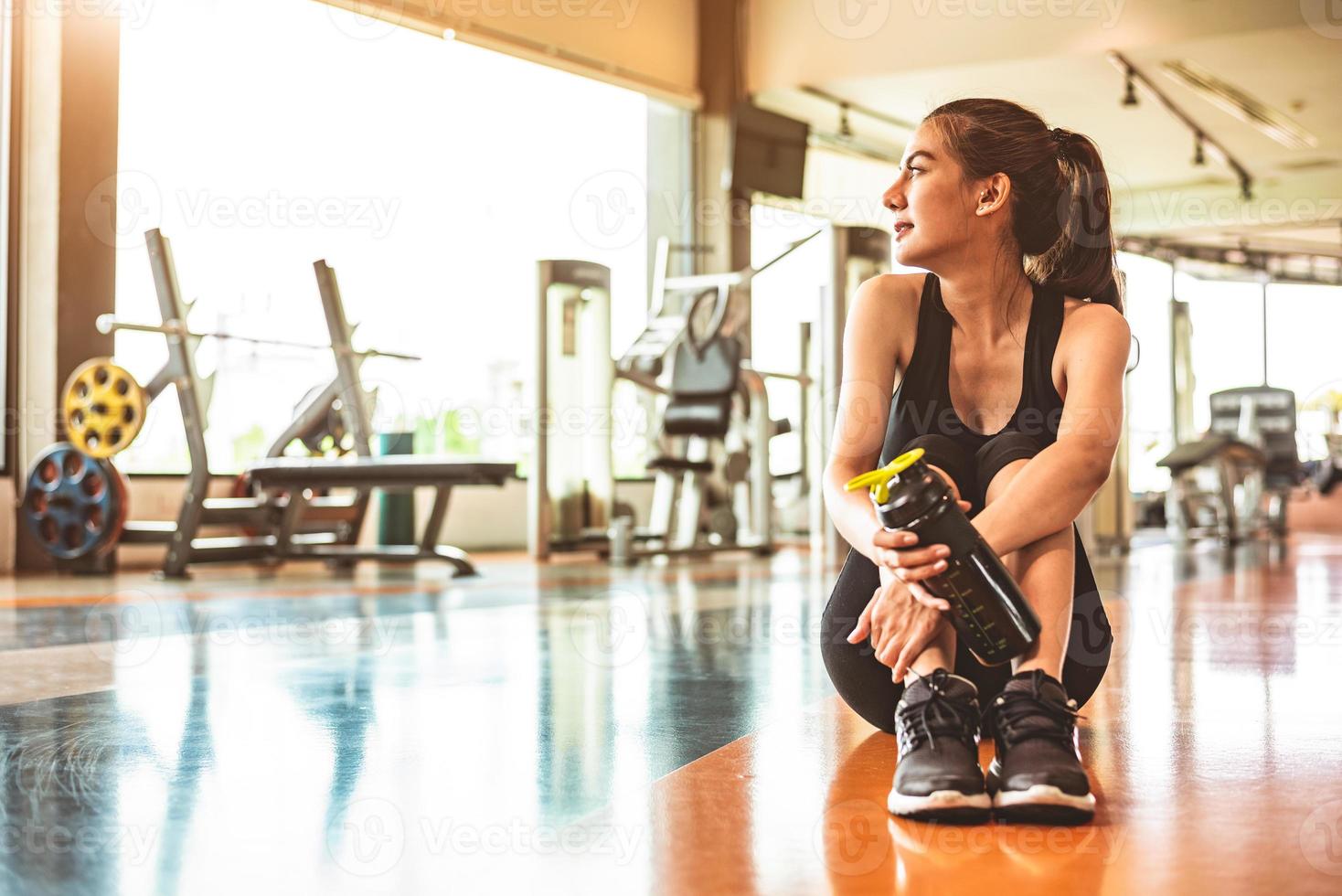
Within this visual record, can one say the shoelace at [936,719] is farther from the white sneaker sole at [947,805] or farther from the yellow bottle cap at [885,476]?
the yellow bottle cap at [885,476]

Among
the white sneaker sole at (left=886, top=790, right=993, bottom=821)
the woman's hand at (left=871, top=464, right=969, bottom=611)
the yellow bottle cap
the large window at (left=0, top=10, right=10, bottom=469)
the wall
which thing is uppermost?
the wall

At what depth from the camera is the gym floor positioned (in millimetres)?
977

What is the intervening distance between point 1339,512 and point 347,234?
9.86m

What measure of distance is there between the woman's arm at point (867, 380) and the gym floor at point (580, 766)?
1.06 feet

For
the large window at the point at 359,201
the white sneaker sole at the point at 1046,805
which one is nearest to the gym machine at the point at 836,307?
the large window at the point at 359,201

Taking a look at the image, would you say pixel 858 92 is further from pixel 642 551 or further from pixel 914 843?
pixel 914 843

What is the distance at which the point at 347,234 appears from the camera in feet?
21.3

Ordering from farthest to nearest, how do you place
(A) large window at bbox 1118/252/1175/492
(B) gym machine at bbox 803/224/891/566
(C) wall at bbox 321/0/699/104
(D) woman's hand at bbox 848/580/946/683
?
(A) large window at bbox 1118/252/1175/492 < (C) wall at bbox 321/0/699/104 < (B) gym machine at bbox 803/224/891/566 < (D) woman's hand at bbox 848/580/946/683

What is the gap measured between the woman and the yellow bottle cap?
0.12 ft

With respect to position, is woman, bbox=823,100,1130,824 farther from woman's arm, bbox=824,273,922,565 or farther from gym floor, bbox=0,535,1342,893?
gym floor, bbox=0,535,1342,893

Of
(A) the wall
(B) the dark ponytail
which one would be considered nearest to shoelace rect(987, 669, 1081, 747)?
(B) the dark ponytail

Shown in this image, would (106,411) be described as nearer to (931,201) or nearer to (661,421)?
(661,421)

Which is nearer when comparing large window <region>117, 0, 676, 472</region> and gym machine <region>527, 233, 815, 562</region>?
large window <region>117, 0, 676, 472</region>

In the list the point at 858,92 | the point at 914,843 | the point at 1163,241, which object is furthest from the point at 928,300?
the point at 1163,241
